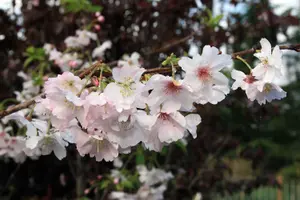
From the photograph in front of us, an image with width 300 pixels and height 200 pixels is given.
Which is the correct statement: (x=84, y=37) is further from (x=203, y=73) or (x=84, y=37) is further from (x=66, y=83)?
(x=203, y=73)

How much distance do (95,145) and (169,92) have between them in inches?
11.2

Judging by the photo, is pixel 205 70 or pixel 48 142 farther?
pixel 48 142

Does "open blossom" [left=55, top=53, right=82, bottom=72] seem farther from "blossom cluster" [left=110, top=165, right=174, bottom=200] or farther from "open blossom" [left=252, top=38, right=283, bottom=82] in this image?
"open blossom" [left=252, top=38, right=283, bottom=82]

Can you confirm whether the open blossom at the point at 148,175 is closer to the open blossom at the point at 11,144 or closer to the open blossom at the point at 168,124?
the open blossom at the point at 11,144

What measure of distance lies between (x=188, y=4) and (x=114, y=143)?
223cm

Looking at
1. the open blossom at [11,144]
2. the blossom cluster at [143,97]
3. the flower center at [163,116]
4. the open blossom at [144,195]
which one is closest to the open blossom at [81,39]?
the open blossom at [11,144]

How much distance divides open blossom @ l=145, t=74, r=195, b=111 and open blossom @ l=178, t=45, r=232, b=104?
0.03 m

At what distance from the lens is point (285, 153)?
56.5ft

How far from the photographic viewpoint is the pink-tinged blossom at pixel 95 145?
1.17m

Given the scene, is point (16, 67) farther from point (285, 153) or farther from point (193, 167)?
point (285, 153)

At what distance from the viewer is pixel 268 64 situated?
1.13 metres

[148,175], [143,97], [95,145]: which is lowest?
[148,175]

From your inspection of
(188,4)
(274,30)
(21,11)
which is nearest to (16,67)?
(21,11)

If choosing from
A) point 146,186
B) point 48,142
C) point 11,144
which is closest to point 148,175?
point 146,186
